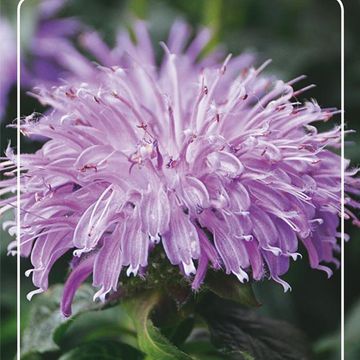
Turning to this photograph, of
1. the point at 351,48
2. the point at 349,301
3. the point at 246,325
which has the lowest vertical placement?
the point at 246,325

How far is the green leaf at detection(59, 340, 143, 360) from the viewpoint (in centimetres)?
63

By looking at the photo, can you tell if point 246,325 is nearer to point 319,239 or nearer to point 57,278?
point 319,239

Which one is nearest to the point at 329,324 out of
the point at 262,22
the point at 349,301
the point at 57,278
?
the point at 349,301

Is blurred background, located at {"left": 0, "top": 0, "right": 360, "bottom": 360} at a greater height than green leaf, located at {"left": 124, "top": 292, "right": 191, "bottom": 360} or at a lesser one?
greater

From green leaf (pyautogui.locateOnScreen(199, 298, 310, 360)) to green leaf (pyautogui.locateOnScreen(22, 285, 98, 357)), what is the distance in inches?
3.2

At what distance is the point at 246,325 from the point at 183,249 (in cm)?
13

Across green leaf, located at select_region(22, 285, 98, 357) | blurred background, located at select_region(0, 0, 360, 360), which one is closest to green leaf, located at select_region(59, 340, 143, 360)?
green leaf, located at select_region(22, 285, 98, 357)

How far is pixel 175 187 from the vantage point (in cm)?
55

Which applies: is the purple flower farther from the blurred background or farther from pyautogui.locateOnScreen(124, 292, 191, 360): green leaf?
the blurred background

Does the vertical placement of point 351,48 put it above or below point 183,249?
above

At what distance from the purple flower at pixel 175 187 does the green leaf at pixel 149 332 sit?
3cm

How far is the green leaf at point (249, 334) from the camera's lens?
Answer: 59cm

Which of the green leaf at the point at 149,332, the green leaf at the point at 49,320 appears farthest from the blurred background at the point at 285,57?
the green leaf at the point at 149,332

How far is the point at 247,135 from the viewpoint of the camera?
1.93 ft
